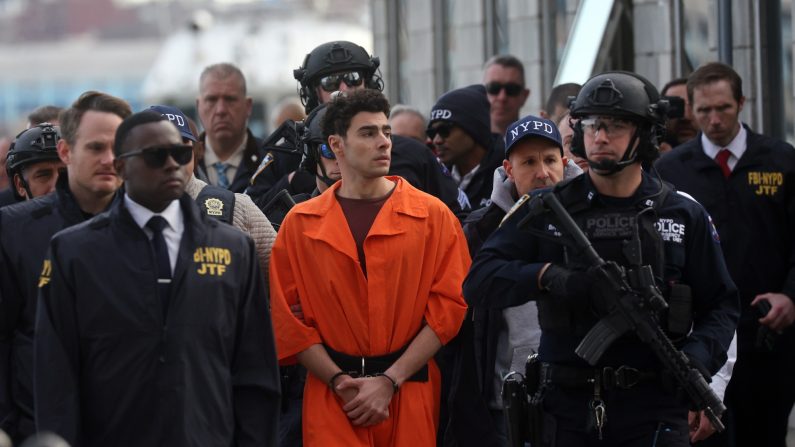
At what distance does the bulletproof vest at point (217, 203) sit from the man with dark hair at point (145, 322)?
132 cm

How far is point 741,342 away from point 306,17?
221 feet

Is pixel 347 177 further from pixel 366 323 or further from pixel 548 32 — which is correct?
pixel 548 32

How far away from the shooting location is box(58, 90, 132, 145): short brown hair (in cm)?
688

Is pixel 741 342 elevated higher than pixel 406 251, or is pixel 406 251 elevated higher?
pixel 406 251

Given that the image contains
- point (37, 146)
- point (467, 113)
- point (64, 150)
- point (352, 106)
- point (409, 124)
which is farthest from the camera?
point (409, 124)

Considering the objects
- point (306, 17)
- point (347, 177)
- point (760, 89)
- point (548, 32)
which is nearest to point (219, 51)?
point (306, 17)

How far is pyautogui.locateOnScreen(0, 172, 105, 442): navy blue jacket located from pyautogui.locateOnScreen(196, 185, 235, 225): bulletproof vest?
90cm

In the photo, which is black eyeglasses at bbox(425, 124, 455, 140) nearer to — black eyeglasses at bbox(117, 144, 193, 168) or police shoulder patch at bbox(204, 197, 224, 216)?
police shoulder patch at bbox(204, 197, 224, 216)

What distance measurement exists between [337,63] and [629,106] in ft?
8.86

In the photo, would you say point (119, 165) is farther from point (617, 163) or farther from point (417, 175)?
point (417, 175)

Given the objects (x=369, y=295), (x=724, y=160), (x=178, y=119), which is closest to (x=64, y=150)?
(x=178, y=119)

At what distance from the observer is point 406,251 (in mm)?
7316

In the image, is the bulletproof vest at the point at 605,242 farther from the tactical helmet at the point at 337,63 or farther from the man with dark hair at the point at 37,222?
the tactical helmet at the point at 337,63

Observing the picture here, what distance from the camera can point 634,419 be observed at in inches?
260
